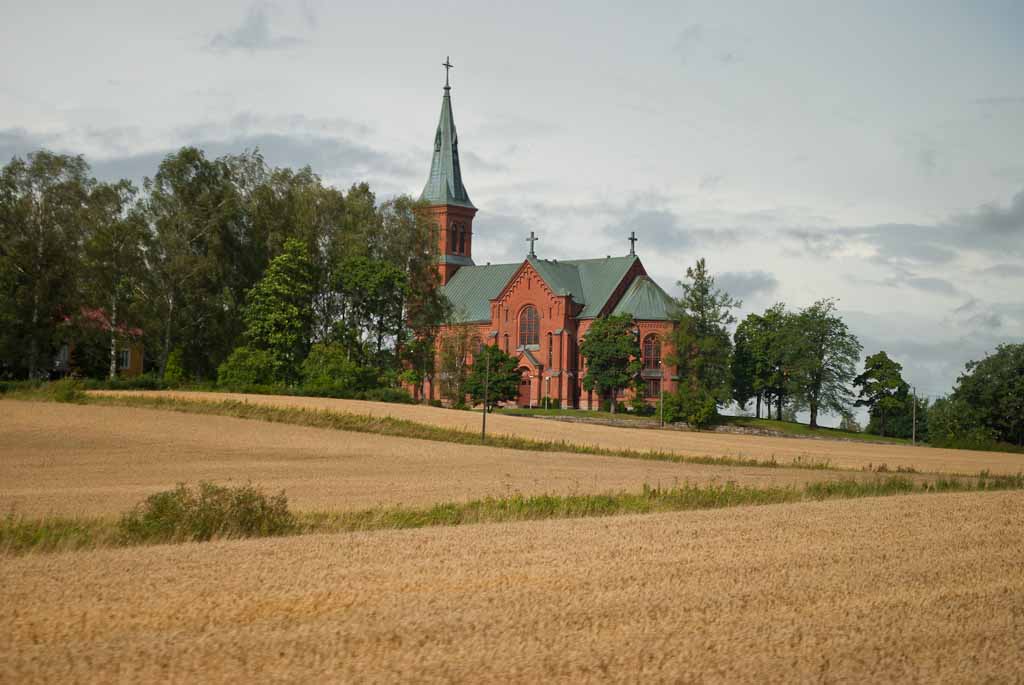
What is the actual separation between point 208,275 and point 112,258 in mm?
6177

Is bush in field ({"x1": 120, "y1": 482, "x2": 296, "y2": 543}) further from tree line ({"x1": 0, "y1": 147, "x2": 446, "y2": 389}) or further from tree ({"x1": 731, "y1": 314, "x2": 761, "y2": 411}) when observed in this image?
tree ({"x1": 731, "y1": 314, "x2": 761, "y2": 411})

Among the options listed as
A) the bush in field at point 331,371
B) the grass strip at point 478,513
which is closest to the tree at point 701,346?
the bush in field at point 331,371

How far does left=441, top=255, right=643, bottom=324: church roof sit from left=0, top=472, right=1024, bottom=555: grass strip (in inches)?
3038

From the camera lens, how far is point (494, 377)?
312 feet

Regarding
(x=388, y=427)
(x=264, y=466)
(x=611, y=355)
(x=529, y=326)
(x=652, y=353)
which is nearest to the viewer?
(x=264, y=466)

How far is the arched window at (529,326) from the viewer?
106 meters

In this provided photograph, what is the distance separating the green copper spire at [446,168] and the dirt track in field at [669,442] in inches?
2309

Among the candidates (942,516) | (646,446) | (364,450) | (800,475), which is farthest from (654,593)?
(646,446)

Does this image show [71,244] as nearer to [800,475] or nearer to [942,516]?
[800,475]

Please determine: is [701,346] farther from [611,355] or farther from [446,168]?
[446,168]

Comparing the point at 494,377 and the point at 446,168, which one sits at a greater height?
the point at 446,168

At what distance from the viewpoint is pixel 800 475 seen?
3831 centimetres

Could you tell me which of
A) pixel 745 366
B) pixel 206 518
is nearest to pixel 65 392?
A: pixel 206 518

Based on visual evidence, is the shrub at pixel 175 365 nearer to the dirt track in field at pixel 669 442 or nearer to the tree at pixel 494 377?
the dirt track in field at pixel 669 442
